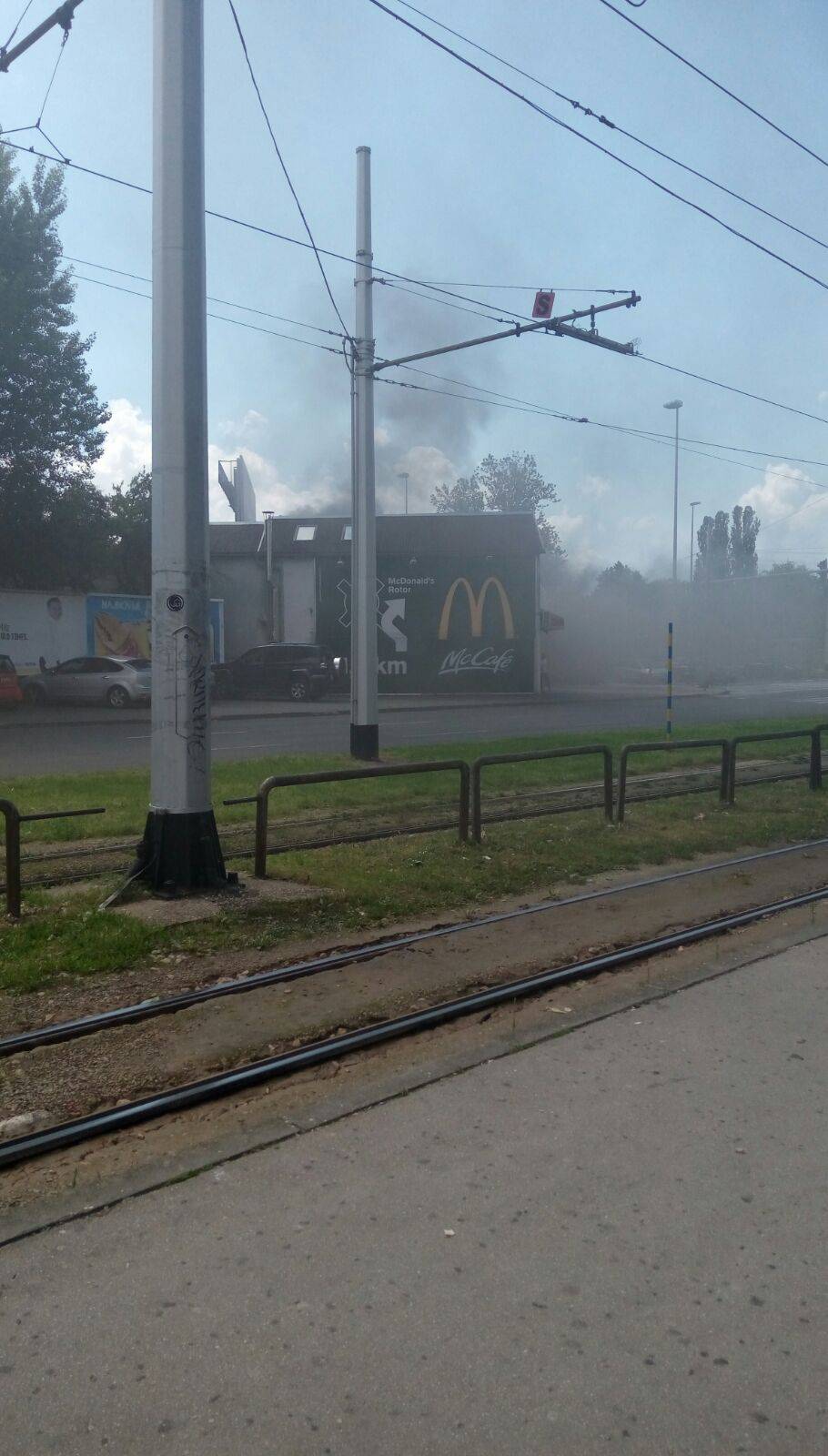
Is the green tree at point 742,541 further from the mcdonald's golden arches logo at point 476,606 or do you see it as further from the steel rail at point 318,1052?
the steel rail at point 318,1052

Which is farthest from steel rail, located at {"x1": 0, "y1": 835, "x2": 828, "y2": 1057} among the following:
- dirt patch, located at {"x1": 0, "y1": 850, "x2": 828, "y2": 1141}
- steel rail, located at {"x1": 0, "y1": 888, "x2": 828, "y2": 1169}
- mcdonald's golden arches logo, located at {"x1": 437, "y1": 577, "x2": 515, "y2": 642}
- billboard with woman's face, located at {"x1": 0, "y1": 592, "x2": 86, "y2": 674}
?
mcdonald's golden arches logo, located at {"x1": 437, "y1": 577, "x2": 515, "y2": 642}

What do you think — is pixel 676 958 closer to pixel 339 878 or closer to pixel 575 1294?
pixel 339 878

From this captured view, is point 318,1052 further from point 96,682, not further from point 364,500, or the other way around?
point 96,682

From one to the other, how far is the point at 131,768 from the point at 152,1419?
502 inches

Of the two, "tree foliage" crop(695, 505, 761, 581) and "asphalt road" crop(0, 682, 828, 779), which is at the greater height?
"tree foliage" crop(695, 505, 761, 581)

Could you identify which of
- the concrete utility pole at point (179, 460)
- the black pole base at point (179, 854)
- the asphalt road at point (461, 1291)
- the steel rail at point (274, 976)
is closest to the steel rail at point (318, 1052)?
the asphalt road at point (461, 1291)

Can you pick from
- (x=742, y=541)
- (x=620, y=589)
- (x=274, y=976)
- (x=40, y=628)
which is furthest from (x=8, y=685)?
(x=742, y=541)

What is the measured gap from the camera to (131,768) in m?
14.9

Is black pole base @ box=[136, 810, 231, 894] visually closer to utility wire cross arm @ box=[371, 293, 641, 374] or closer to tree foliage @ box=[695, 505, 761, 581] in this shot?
utility wire cross arm @ box=[371, 293, 641, 374]

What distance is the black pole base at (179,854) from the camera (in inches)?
304

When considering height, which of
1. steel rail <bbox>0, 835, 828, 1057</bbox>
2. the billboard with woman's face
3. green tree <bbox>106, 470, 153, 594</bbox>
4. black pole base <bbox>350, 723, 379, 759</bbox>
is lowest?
steel rail <bbox>0, 835, 828, 1057</bbox>

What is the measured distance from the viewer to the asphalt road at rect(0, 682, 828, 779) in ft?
56.4

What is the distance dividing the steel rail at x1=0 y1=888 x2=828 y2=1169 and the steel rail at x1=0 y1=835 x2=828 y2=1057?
2.73 feet

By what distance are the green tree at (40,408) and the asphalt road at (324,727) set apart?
961 cm
